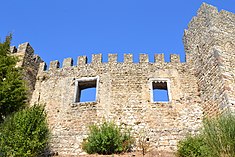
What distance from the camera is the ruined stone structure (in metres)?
9.61

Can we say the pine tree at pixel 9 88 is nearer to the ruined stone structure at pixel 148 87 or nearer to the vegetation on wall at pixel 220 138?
the ruined stone structure at pixel 148 87

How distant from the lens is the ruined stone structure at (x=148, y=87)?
378 inches

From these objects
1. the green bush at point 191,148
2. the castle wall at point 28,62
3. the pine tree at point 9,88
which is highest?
the castle wall at point 28,62

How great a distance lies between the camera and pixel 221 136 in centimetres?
565

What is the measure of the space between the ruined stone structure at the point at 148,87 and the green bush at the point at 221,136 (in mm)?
2652

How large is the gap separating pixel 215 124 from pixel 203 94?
175 inches

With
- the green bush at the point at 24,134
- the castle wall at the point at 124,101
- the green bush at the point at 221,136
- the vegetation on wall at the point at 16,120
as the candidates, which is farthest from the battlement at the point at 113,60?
the green bush at the point at 221,136

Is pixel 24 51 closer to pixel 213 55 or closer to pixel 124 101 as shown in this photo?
pixel 124 101

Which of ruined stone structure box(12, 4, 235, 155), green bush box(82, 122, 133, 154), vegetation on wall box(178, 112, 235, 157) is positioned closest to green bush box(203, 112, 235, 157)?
vegetation on wall box(178, 112, 235, 157)

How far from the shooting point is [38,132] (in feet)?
26.8

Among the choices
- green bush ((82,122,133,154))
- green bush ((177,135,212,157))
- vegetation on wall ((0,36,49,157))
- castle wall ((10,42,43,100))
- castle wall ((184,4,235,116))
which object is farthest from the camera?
castle wall ((10,42,43,100))

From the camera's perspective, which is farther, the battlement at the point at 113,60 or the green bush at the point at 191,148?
the battlement at the point at 113,60

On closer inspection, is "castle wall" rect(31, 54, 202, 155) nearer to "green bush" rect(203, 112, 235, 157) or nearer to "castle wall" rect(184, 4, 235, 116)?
"castle wall" rect(184, 4, 235, 116)

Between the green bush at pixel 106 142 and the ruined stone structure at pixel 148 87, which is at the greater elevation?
the ruined stone structure at pixel 148 87
